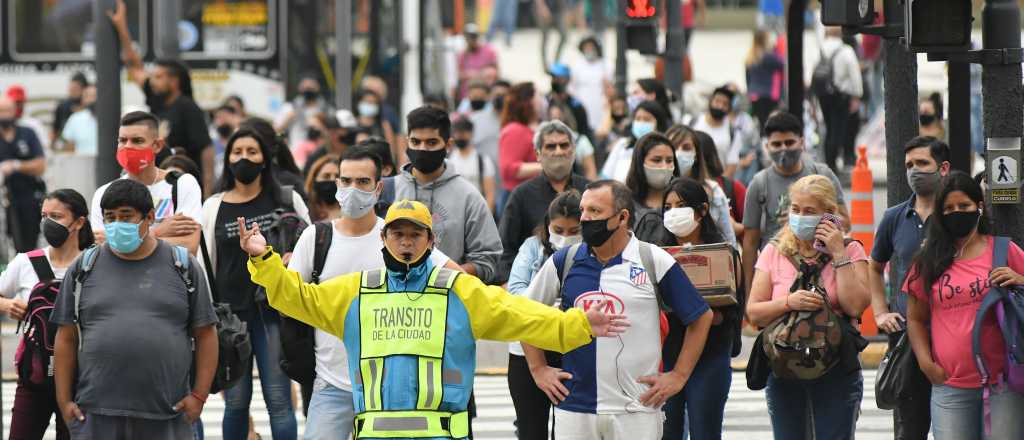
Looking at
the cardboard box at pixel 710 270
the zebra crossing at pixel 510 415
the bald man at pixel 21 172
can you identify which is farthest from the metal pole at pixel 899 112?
the bald man at pixel 21 172

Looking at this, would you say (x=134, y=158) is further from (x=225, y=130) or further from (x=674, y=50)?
(x=225, y=130)

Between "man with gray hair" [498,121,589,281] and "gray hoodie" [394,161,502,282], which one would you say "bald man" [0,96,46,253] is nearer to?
"man with gray hair" [498,121,589,281]

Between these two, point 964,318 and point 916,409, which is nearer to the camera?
point 964,318

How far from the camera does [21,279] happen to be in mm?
9414

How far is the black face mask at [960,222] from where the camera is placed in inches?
342

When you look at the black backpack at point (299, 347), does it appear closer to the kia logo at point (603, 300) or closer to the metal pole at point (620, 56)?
the kia logo at point (603, 300)

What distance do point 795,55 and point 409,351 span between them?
23.9 ft

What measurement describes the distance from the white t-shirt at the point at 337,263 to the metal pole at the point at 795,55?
565 centimetres

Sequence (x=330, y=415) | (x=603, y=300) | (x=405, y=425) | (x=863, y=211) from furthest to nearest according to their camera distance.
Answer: (x=863, y=211)
(x=330, y=415)
(x=603, y=300)
(x=405, y=425)

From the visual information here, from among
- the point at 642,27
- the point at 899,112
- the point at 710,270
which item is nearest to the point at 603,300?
the point at 710,270

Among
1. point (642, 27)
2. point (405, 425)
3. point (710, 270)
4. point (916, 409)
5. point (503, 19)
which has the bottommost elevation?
point (916, 409)

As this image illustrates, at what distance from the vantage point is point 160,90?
14070 mm

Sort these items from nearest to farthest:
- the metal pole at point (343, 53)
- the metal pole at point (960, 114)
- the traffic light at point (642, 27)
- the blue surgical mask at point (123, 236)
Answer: the blue surgical mask at point (123, 236), the metal pole at point (960, 114), the traffic light at point (642, 27), the metal pole at point (343, 53)

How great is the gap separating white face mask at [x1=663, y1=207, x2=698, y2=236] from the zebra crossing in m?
2.67
